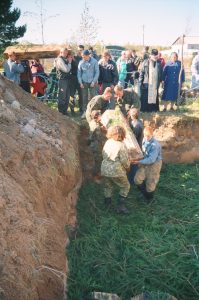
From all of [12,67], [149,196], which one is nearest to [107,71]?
[12,67]

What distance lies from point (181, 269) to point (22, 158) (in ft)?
9.80

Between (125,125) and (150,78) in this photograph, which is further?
(150,78)

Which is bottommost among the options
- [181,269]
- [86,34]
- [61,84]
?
[181,269]

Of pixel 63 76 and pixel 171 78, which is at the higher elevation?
pixel 63 76

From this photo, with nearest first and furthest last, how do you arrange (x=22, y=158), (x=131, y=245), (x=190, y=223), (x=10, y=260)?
1. (x=10, y=260)
2. (x=22, y=158)
3. (x=131, y=245)
4. (x=190, y=223)

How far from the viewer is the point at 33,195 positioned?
17.2 feet

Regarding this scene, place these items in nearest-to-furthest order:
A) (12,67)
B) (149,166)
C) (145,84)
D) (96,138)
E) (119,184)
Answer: (119,184)
(149,166)
(96,138)
(12,67)
(145,84)

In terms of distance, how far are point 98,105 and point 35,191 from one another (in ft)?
11.8

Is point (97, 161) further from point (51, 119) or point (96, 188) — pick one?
→ point (51, 119)

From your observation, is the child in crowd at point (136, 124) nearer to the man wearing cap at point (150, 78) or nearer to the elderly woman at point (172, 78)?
the man wearing cap at point (150, 78)

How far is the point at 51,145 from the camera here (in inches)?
261

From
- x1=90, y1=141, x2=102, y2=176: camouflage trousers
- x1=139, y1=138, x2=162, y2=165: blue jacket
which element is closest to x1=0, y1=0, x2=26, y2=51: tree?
x1=90, y1=141, x2=102, y2=176: camouflage trousers

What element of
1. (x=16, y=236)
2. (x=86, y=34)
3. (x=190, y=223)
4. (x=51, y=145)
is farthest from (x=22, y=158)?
(x=86, y=34)

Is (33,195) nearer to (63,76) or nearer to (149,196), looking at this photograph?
(149,196)
